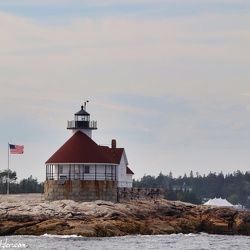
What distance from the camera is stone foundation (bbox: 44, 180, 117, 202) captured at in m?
83.0

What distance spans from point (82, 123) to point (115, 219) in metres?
12.7

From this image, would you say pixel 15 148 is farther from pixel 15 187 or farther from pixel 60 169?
pixel 15 187

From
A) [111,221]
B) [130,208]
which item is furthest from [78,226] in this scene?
[130,208]

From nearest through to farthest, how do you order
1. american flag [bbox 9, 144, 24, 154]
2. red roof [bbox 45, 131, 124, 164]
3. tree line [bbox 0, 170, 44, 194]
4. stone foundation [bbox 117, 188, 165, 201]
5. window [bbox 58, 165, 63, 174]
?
red roof [bbox 45, 131, 124, 164]
window [bbox 58, 165, 63, 174]
stone foundation [bbox 117, 188, 165, 201]
american flag [bbox 9, 144, 24, 154]
tree line [bbox 0, 170, 44, 194]

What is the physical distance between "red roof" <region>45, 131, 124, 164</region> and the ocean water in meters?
10.2

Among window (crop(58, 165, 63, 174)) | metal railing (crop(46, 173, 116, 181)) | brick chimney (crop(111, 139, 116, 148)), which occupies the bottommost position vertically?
metal railing (crop(46, 173, 116, 181))

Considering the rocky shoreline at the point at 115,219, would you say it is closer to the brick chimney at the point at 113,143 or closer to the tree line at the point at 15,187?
the brick chimney at the point at 113,143

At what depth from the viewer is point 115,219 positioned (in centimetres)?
7781

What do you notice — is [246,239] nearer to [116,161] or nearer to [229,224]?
[229,224]

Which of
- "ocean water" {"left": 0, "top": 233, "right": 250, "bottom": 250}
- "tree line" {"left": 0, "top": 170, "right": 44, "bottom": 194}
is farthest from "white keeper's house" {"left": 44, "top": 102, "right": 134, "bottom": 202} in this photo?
"tree line" {"left": 0, "top": 170, "right": 44, "bottom": 194}

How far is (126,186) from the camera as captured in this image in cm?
9306

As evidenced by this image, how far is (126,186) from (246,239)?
54.0ft

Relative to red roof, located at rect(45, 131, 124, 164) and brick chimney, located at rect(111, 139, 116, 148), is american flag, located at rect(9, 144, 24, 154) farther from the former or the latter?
brick chimney, located at rect(111, 139, 116, 148)

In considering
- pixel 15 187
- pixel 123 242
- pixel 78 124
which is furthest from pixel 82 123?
pixel 15 187
